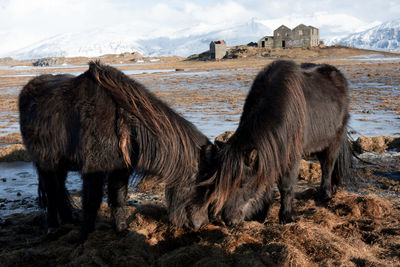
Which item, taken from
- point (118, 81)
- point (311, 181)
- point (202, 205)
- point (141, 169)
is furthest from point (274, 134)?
point (311, 181)

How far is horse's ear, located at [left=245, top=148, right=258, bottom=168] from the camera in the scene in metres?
3.05

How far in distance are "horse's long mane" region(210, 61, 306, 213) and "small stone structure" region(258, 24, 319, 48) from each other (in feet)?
187

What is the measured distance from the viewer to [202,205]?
3260mm

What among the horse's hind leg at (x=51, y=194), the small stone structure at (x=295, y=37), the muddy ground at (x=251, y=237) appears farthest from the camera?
the small stone structure at (x=295, y=37)

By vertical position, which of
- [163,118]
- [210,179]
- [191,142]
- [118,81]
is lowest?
[210,179]

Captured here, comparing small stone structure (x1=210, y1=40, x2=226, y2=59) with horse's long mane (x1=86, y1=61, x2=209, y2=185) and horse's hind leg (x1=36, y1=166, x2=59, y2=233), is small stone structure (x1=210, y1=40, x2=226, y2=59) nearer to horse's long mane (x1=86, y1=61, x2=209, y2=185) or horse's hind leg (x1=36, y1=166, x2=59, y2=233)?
horse's hind leg (x1=36, y1=166, x2=59, y2=233)

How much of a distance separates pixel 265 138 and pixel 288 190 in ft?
3.53

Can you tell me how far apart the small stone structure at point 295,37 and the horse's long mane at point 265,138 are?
56850 mm

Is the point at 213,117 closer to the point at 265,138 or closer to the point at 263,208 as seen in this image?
the point at 263,208

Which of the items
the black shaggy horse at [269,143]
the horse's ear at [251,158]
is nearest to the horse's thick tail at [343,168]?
the black shaggy horse at [269,143]

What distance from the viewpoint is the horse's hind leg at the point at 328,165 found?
473 centimetres

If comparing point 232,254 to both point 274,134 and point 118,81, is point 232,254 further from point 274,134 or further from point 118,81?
point 118,81

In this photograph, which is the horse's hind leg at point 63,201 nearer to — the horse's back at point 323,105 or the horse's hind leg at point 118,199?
the horse's hind leg at point 118,199

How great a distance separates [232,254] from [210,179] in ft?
2.23
